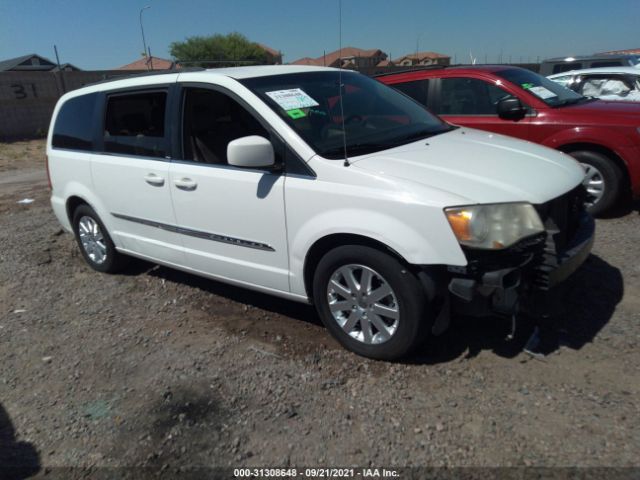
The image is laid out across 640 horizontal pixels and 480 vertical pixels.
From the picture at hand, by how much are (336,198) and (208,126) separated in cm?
143

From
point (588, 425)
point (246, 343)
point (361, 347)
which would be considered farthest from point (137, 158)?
point (588, 425)

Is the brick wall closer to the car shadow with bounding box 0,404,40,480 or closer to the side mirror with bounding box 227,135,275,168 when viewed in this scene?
the side mirror with bounding box 227,135,275,168

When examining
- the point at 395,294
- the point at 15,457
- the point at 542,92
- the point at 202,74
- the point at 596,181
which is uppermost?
the point at 202,74

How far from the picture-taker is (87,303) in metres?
4.39

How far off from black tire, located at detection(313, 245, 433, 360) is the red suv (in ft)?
9.99

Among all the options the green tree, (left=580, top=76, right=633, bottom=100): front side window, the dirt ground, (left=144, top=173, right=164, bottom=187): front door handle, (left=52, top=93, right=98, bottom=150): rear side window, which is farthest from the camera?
the green tree

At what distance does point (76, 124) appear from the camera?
4672 mm

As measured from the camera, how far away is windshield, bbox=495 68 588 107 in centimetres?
558

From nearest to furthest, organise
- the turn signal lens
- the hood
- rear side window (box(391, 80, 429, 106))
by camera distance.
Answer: the turn signal lens < the hood < rear side window (box(391, 80, 429, 106))

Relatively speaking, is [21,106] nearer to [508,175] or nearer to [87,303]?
[87,303]

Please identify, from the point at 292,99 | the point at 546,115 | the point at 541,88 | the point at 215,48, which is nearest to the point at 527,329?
the point at 292,99

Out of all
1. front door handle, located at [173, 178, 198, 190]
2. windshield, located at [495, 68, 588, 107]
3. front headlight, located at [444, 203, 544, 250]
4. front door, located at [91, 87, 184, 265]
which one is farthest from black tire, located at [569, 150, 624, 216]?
front door, located at [91, 87, 184, 265]

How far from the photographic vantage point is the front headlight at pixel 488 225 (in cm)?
258

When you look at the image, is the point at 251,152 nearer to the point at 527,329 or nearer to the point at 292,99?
the point at 292,99
